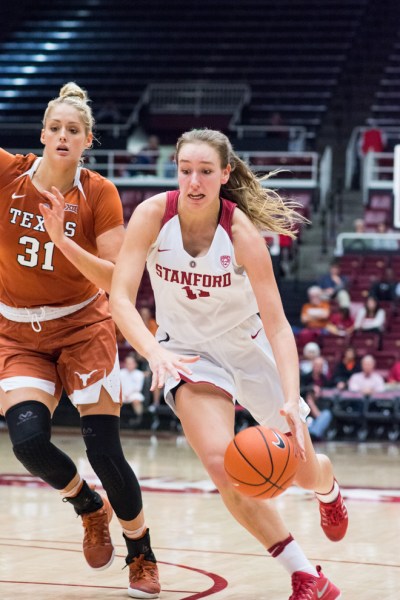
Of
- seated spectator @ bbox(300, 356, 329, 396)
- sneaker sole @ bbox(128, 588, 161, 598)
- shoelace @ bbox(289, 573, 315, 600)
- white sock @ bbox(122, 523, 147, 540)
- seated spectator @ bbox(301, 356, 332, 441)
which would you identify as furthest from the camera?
seated spectator @ bbox(300, 356, 329, 396)

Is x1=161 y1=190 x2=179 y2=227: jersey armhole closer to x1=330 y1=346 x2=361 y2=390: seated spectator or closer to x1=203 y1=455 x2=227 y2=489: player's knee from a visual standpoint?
x1=203 y1=455 x2=227 y2=489: player's knee

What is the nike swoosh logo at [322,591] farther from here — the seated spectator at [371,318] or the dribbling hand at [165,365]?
the seated spectator at [371,318]

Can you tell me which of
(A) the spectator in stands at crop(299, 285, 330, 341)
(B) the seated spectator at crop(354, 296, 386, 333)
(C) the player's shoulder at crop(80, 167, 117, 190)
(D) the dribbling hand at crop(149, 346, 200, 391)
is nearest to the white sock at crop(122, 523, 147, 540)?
(D) the dribbling hand at crop(149, 346, 200, 391)

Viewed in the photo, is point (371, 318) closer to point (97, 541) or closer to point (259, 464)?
point (97, 541)

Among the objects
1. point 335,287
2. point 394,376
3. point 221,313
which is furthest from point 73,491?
point 335,287

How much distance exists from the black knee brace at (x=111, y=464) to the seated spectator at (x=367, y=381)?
968 cm

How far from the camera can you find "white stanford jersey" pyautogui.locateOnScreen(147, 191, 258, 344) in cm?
460

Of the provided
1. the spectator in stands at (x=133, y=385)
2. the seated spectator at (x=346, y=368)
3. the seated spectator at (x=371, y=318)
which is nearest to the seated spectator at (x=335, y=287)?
the seated spectator at (x=371, y=318)

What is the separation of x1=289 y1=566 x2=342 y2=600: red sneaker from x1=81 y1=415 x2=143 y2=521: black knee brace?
903mm

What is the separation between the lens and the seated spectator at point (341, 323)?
16.1m

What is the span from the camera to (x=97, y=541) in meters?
5.04

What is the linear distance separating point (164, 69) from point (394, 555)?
21063 millimetres

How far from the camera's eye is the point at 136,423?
49.9ft

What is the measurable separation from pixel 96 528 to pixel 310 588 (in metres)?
1.18
